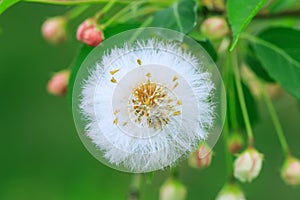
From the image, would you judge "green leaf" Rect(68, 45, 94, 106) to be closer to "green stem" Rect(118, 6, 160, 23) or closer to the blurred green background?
"green stem" Rect(118, 6, 160, 23)

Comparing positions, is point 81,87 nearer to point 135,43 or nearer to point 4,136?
point 135,43

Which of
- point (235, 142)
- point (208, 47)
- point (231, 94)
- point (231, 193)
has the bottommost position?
point (231, 193)

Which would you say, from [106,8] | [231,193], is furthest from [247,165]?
[106,8]

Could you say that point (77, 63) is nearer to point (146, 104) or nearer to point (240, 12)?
point (146, 104)

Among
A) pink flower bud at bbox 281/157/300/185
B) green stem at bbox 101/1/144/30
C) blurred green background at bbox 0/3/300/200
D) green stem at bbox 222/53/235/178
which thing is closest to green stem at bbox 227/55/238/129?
green stem at bbox 222/53/235/178

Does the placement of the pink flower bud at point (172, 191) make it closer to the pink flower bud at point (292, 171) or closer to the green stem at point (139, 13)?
the pink flower bud at point (292, 171)

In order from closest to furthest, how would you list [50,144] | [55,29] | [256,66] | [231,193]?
[231,193] < [256,66] < [55,29] < [50,144]

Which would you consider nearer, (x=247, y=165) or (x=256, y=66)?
(x=247, y=165)
